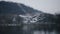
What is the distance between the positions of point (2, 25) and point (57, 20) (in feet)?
2.10

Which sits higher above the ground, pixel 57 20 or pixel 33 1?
pixel 33 1

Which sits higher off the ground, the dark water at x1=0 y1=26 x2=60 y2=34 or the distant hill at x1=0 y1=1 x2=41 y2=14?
the distant hill at x1=0 y1=1 x2=41 y2=14

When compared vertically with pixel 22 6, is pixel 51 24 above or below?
below

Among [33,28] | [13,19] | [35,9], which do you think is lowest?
[33,28]

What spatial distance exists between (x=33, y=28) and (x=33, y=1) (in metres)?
0.31

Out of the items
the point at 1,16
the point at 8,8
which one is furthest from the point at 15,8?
the point at 1,16

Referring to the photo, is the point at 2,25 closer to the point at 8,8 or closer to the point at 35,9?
the point at 8,8

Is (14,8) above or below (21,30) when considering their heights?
above

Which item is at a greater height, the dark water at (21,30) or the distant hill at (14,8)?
the distant hill at (14,8)

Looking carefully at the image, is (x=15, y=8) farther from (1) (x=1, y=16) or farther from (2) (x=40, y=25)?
(2) (x=40, y=25)

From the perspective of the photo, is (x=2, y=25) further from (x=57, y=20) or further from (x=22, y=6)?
(x=57, y=20)

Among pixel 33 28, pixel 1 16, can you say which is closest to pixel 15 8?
pixel 1 16

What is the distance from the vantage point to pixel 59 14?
1.26m

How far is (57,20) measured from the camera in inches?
49.7
